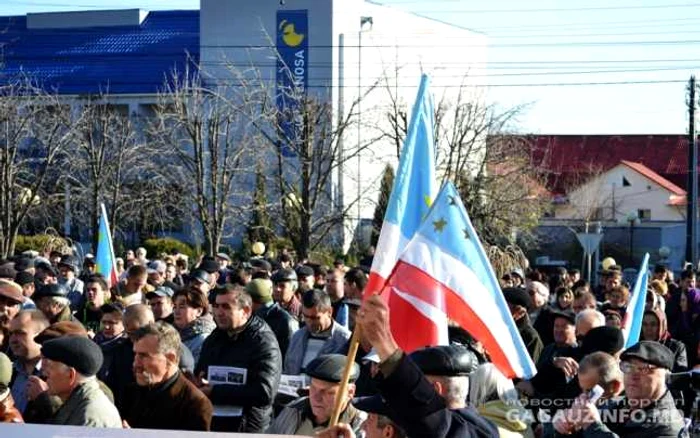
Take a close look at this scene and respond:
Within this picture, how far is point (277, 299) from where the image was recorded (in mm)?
13453

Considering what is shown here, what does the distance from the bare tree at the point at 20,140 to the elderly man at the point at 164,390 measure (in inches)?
1114

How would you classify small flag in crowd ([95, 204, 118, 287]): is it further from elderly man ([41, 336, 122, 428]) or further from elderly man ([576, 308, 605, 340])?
elderly man ([41, 336, 122, 428])

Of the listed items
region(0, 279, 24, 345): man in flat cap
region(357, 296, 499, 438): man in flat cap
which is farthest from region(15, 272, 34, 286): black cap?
region(357, 296, 499, 438): man in flat cap

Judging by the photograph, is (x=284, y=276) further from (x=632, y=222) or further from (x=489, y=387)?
(x=632, y=222)

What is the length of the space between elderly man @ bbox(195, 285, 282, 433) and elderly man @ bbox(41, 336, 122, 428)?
5.30 ft

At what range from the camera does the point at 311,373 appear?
717cm

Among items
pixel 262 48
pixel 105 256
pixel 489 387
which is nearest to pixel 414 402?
pixel 489 387

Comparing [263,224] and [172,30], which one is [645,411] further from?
[172,30]

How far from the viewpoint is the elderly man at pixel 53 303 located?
38.0ft

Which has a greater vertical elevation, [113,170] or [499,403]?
[113,170]

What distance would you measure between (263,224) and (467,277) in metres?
36.3

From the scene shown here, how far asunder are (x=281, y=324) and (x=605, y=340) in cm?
332

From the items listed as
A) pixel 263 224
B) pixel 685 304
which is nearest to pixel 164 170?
pixel 263 224

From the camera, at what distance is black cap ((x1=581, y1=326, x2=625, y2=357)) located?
29.3 ft
